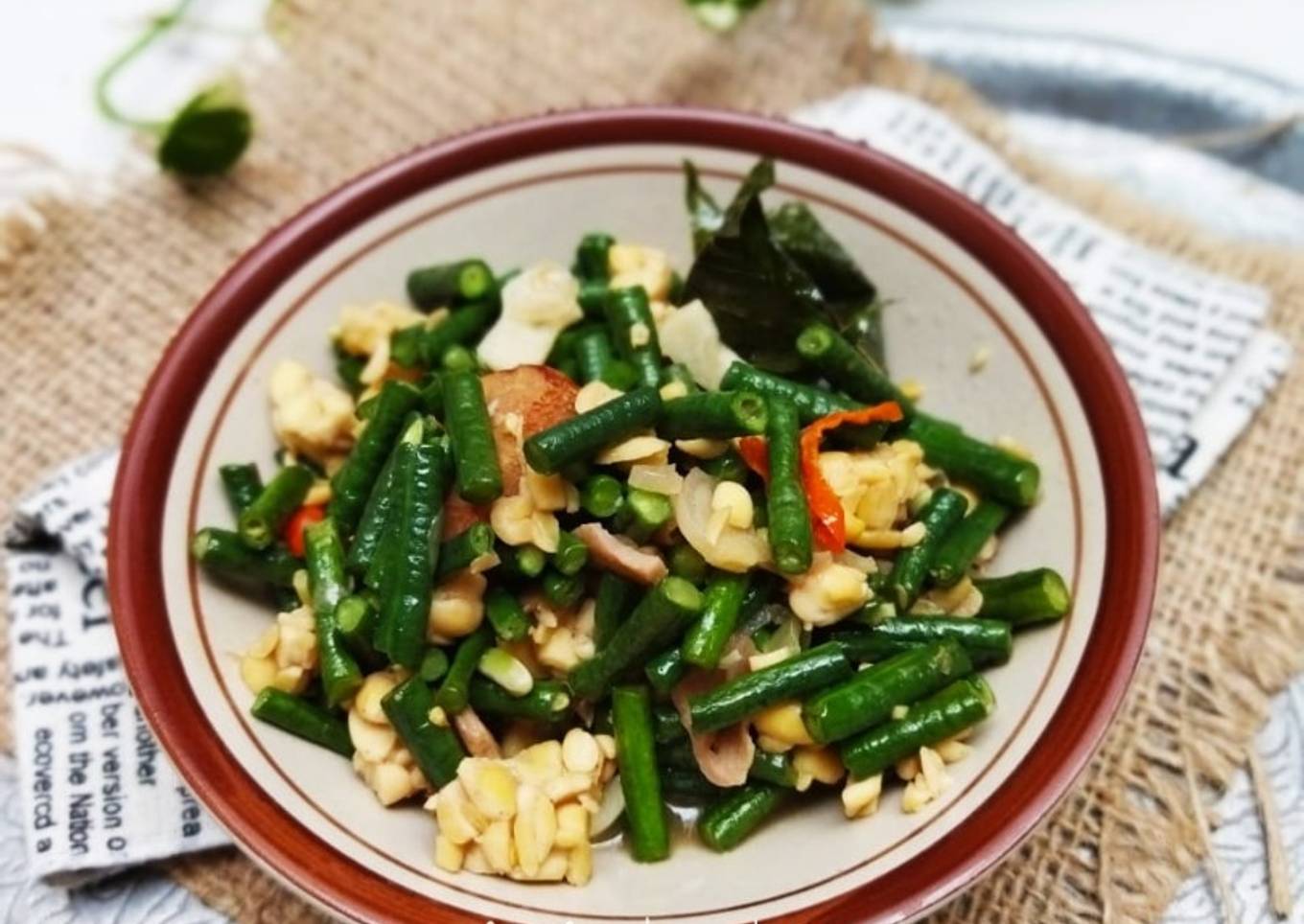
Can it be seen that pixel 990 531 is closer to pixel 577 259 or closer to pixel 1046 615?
pixel 1046 615

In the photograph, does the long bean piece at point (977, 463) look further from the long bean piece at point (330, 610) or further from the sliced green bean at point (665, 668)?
the long bean piece at point (330, 610)

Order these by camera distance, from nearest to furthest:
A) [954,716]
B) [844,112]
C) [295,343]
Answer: [954,716] → [295,343] → [844,112]

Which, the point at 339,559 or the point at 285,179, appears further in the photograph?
the point at 285,179

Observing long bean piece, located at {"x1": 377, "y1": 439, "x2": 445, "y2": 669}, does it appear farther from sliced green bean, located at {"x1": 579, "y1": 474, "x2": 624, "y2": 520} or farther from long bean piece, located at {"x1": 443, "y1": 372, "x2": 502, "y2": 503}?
sliced green bean, located at {"x1": 579, "y1": 474, "x2": 624, "y2": 520}

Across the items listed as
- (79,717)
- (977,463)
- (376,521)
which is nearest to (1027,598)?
(977,463)

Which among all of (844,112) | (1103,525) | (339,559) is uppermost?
(844,112)

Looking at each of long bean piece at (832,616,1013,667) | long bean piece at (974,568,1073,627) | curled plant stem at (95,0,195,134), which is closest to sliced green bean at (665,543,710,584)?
long bean piece at (832,616,1013,667)

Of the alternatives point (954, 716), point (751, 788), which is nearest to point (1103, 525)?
point (954, 716)
